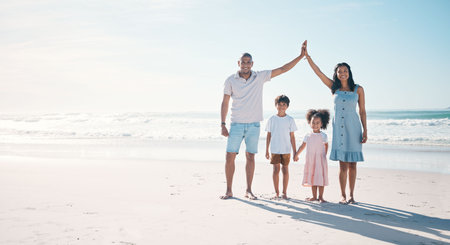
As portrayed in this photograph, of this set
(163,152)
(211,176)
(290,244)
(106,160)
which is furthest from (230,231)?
(163,152)

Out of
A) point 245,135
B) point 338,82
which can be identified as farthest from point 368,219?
point 245,135

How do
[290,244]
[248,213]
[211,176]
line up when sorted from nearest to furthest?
[290,244] → [248,213] → [211,176]

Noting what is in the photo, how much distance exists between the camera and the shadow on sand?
3414mm

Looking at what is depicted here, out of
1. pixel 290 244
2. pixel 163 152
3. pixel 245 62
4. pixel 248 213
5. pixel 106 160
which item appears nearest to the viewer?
pixel 290 244

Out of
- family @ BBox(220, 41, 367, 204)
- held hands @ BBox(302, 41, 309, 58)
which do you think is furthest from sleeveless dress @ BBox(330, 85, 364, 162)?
held hands @ BBox(302, 41, 309, 58)

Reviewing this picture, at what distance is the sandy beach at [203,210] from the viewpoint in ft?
11.1

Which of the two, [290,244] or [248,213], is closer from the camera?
[290,244]

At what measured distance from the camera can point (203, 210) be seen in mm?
4395

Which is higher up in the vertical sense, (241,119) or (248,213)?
(241,119)

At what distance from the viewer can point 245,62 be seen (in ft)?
16.6

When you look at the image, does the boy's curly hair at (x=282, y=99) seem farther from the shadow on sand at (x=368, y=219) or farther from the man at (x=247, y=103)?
the shadow on sand at (x=368, y=219)

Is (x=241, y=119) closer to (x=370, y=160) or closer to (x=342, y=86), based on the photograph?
(x=342, y=86)

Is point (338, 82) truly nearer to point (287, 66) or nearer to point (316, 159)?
point (287, 66)

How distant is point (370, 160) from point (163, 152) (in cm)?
594
